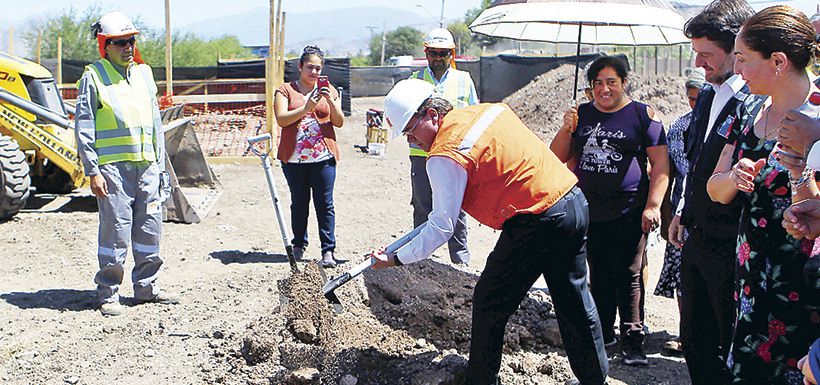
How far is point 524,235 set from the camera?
150 inches

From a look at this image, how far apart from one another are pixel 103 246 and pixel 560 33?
3.32 m

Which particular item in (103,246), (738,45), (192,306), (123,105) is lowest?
(192,306)

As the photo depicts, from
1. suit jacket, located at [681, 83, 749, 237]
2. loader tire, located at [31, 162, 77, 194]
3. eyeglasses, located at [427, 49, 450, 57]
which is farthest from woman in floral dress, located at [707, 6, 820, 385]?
loader tire, located at [31, 162, 77, 194]

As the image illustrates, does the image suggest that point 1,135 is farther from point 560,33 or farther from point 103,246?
point 560,33

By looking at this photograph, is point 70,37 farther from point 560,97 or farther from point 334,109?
point 334,109

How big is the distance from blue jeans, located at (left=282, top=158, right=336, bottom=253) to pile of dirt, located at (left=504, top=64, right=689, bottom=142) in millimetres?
14011

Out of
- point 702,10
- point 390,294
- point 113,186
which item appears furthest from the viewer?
point 113,186

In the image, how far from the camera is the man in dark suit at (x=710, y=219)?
3475 mm

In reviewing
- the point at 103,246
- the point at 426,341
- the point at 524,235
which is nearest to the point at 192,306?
the point at 103,246

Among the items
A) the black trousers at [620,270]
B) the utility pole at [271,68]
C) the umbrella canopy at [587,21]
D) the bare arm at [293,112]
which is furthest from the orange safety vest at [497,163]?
the utility pole at [271,68]

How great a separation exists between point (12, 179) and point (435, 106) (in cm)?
590

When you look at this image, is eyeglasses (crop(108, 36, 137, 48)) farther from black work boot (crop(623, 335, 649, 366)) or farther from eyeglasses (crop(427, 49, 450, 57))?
black work boot (crop(623, 335, 649, 366))

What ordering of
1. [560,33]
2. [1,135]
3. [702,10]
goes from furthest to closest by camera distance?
1. [1,135]
2. [560,33]
3. [702,10]

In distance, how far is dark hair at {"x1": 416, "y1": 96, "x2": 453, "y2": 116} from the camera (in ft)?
12.2
